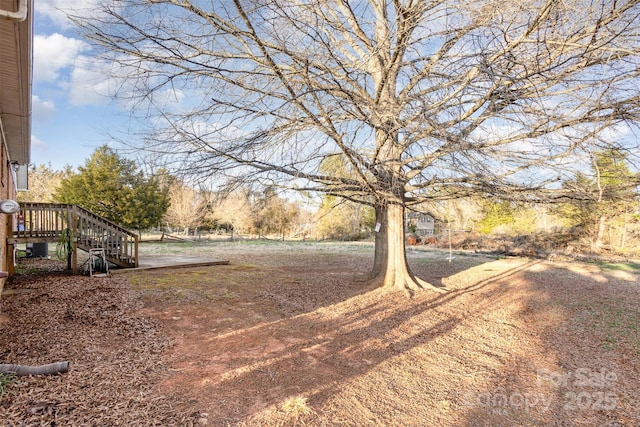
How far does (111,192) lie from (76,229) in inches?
519

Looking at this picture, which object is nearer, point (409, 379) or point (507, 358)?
point (409, 379)

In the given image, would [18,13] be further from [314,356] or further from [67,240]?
[67,240]

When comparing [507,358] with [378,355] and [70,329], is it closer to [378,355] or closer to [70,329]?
[378,355]

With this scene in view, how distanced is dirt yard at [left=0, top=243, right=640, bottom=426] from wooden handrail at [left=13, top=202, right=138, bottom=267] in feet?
5.34

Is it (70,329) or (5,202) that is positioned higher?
(5,202)

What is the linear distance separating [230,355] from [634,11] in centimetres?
602

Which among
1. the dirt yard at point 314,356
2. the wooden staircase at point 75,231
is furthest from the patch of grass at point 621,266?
the wooden staircase at point 75,231

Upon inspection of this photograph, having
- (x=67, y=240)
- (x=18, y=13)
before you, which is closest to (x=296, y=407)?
(x=18, y=13)

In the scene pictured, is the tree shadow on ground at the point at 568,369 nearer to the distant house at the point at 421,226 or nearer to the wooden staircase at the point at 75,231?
the wooden staircase at the point at 75,231

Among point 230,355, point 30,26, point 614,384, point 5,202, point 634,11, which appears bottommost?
point 614,384

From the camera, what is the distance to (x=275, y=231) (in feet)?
105

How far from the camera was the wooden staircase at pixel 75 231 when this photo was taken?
344 inches

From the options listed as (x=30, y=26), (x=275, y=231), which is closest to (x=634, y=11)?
(x=30, y=26)

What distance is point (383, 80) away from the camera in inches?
215
